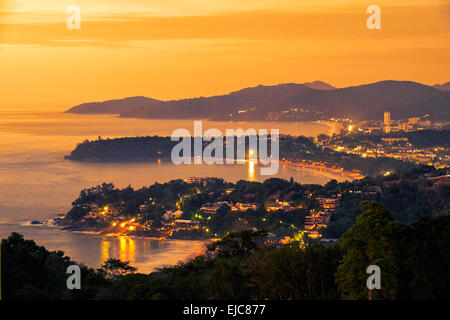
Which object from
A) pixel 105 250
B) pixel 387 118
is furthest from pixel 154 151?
pixel 105 250

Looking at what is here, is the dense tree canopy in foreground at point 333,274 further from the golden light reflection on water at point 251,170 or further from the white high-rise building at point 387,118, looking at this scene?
the white high-rise building at point 387,118

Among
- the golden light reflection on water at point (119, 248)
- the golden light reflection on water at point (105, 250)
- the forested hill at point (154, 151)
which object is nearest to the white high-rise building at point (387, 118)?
the forested hill at point (154, 151)

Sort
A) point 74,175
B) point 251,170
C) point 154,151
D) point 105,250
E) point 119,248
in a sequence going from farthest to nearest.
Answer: point 154,151
point 251,170
point 74,175
point 119,248
point 105,250

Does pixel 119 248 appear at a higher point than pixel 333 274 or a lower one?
lower

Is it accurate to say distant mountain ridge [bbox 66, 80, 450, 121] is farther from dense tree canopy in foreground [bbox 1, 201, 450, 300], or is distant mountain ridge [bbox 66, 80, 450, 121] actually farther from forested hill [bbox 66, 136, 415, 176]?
dense tree canopy in foreground [bbox 1, 201, 450, 300]

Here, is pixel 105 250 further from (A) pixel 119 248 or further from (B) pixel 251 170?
(B) pixel 251 170
